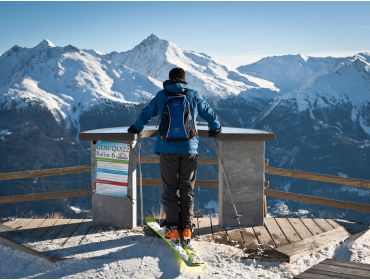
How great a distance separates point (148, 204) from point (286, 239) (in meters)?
167

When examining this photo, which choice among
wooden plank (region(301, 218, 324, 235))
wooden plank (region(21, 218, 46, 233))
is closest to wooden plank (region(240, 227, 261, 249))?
wooden plank (region(301, 218, 324, 235))

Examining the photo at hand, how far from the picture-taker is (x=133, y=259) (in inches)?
235

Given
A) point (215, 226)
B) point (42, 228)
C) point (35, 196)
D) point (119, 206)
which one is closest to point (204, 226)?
point (215, 226)

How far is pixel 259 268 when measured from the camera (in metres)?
5.85

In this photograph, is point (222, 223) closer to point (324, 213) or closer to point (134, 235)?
point (134, 235)

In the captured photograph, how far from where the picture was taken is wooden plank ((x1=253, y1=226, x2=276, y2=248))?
23.0ft

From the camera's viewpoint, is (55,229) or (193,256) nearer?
(193,256)

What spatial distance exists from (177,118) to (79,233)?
292 centimetres

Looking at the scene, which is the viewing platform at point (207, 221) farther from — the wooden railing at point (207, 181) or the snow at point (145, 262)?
the snow at point (145, 262)

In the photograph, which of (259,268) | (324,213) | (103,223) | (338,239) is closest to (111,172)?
(103,223)

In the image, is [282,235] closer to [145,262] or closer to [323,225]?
[323,225]

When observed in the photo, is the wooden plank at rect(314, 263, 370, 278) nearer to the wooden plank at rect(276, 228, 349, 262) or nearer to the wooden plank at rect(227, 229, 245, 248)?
the wooden plank at rect(276, 228, 349, 262)

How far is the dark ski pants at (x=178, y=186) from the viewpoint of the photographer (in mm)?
6184

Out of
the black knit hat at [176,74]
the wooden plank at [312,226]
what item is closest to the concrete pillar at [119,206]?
the black knit hat at [176,74]
